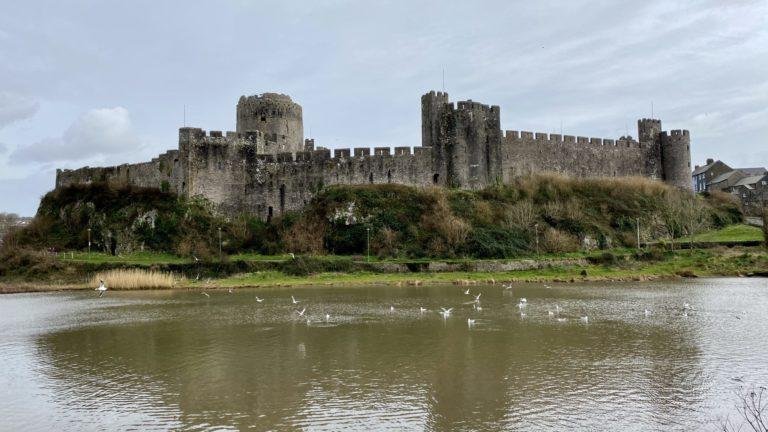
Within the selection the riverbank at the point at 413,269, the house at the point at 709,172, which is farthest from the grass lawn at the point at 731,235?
the house at the point at 709,172

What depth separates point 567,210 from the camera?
36719mm

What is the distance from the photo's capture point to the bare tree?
25.3 ft

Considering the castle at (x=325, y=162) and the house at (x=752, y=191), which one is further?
the house at (x=752, y=191)

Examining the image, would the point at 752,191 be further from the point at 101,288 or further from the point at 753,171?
the point at 101,288

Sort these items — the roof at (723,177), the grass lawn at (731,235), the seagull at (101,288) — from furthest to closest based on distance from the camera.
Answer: the roof at (723,177) < the grass lawn at (731,235) < the seagull at (101,288)

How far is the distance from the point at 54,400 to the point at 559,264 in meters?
26.1

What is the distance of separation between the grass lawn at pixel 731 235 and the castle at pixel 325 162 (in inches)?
361

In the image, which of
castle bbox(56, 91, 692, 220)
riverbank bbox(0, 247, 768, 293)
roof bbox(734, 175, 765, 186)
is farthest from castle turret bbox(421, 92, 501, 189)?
roof bbox(734, 175, 765, 186)

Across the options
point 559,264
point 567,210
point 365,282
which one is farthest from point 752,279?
point 365,282

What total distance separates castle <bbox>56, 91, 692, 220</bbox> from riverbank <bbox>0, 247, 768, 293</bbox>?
6.17 m

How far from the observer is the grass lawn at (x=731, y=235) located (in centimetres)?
3553

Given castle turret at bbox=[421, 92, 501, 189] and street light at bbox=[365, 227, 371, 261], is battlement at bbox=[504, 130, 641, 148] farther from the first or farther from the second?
street light at bbox=[365, 227, 371, 261]

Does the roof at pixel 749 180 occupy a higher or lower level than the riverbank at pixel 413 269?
higher

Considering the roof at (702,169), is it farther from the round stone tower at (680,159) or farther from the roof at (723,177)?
the round stone tower at (680,159)
